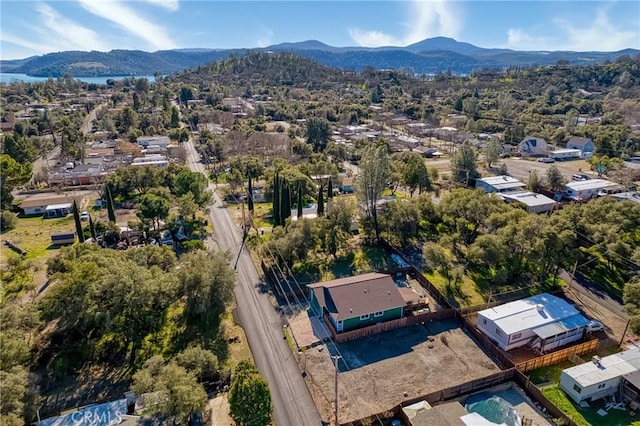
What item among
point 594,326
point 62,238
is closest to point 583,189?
point 594,326

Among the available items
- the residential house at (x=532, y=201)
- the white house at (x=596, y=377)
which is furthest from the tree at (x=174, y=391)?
the residential house at (x=532, y=201)

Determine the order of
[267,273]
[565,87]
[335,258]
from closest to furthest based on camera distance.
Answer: [267,273]
[335,258]
[565,87]

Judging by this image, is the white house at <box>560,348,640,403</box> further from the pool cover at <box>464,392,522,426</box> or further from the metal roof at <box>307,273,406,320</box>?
the metal roof at <box>307,273,406,320</box>

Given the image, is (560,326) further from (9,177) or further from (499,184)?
(9,177)

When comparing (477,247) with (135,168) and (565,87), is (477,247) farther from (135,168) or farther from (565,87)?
(565,87)

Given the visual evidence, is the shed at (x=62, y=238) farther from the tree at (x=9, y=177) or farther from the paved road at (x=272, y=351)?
the paved road at (x=272, y=351)

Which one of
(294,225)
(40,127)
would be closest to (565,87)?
(294,225)
